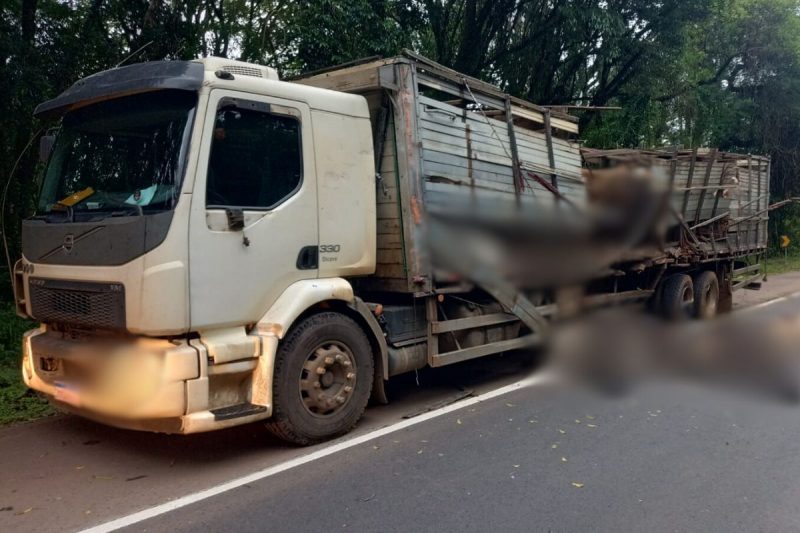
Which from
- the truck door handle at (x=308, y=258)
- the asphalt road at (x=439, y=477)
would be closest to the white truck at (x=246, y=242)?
the truck door handle at (x=308, y=258)

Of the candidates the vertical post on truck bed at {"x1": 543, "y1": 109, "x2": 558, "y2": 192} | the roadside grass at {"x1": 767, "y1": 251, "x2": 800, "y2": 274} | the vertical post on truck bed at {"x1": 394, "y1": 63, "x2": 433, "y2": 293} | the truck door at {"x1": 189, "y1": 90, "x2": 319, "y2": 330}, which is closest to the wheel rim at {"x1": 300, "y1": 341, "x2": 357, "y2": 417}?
the truck door at {"x1": 189, "y1": 90, "x2": 319, "y2": 330}

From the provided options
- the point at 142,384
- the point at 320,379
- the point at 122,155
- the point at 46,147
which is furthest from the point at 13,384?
the point at 320,379

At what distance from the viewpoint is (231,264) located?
422 centimetres

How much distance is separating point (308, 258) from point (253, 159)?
792 millimetres

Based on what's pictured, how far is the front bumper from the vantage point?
12.5 feet

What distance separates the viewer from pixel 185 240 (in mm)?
3975

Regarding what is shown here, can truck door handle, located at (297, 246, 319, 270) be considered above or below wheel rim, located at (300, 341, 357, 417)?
above

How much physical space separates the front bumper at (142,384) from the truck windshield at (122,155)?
0.86 meters

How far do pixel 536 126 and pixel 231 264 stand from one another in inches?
135

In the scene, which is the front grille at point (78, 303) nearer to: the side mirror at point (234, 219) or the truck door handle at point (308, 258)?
the side mirror at point (234, 219)

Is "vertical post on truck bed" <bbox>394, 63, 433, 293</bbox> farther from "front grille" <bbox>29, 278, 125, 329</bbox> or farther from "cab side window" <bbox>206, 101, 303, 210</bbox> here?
"front grille" <bbox>29, 278, 125, 329</bbox>

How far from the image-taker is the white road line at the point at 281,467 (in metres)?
3.54

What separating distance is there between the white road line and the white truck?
0.19 m

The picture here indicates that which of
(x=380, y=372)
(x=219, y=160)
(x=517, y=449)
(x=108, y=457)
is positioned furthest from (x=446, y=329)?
(x=108, y=457)
